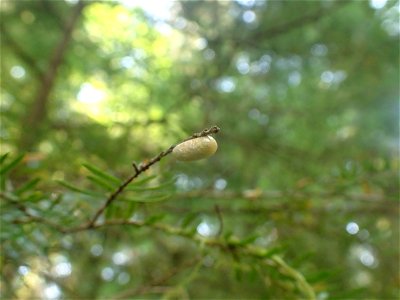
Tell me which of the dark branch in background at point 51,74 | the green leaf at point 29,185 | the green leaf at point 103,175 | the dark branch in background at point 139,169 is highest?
the dark branch in background at point 51,74

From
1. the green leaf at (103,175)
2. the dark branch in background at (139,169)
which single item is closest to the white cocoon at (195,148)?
the dark branch in background at (139,169)

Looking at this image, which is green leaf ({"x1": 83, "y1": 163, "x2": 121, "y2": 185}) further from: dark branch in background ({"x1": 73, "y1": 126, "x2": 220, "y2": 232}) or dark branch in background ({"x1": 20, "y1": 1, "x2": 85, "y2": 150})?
dark branch in background ({"x1": 20, "y1": 1, "x2": 85, "y2": 150})

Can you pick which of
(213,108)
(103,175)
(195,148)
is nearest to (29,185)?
(103,175)

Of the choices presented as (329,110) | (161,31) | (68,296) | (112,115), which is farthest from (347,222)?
(161,31)

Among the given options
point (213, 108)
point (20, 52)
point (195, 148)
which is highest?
point (20, 52)

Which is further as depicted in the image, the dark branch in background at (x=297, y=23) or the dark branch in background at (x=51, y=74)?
the dark branch in background at (x=297, y=23)

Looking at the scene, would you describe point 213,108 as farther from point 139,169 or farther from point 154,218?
point 139,169

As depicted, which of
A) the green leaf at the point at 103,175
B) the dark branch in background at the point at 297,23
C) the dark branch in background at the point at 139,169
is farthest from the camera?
the dark branch in background at the point at 297,23

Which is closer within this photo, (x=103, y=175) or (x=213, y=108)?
(x=103, y=175)

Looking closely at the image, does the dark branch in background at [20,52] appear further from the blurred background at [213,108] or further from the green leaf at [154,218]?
the green leaf at [154,218]
